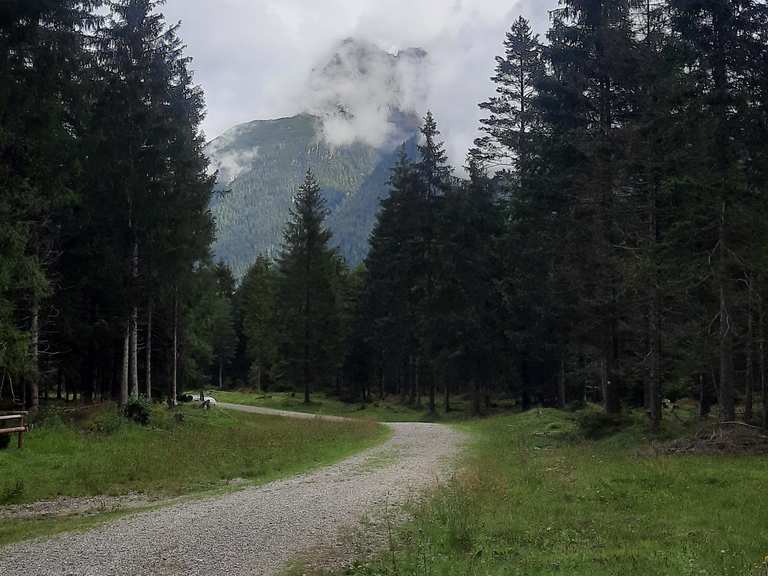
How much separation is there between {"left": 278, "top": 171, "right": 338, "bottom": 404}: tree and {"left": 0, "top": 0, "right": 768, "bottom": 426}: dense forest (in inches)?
344

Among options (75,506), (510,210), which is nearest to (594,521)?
(75,506)

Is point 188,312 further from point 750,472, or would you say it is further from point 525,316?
point 750,472

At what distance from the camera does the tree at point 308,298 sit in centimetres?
4791

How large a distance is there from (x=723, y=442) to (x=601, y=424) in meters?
5.71

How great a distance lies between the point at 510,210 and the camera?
32.8 metres

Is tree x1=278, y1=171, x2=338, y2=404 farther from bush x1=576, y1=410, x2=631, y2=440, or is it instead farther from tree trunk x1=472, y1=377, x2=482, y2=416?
bush x1=576, y1=410, x2=631, y2=440

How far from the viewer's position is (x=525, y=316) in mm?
34281

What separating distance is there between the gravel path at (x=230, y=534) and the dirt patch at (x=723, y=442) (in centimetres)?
629

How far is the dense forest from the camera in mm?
15547

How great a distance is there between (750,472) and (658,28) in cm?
1495

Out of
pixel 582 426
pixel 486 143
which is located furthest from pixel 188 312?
pixel 582 426

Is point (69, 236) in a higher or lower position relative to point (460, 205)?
lower

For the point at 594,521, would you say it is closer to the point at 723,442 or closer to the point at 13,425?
the point at 723,442

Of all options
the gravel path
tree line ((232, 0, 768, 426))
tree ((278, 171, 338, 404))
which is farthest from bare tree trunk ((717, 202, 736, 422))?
tree ((278, 171, 338, 404))
